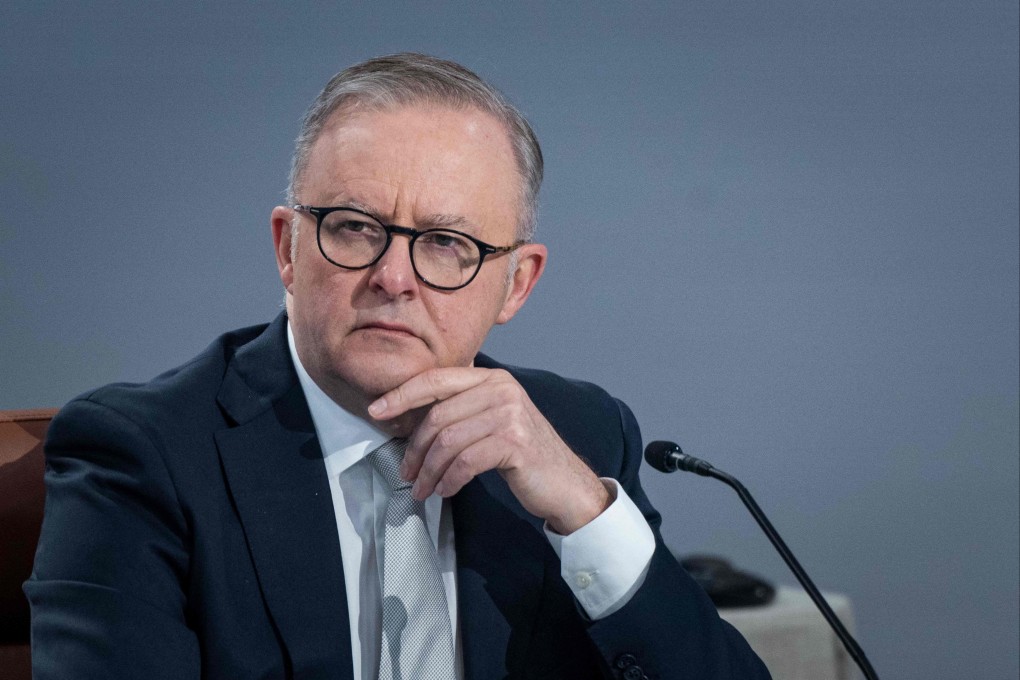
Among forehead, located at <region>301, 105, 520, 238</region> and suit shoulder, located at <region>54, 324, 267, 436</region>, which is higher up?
forehead, located at <region>301, 105, 520, 238</region>

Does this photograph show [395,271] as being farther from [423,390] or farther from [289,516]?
[289,516]

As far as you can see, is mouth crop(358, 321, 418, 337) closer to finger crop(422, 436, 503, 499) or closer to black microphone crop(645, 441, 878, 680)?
finger crop(422, 436, 503, 499)

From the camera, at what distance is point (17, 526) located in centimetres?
143

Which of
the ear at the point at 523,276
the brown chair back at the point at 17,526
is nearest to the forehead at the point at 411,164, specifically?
the ear at the point at 523,276

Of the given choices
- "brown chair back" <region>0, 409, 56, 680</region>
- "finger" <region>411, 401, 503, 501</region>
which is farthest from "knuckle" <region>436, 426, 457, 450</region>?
"brown chair back" <region>0, 409, 56, 680</region>

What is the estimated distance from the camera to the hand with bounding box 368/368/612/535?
4.36 feet

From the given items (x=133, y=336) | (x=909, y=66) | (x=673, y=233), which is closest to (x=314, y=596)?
(x=133, y=336)

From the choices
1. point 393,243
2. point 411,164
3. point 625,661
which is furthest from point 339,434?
point 625,661

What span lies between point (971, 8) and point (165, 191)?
2667mm

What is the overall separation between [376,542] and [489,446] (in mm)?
213

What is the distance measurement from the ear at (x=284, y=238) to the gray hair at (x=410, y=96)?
2 cm

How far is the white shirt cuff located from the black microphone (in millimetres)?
175

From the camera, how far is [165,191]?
256 centimetres

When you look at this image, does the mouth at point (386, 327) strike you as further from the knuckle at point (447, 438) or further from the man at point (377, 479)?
the knuckle at point (447, 438)
